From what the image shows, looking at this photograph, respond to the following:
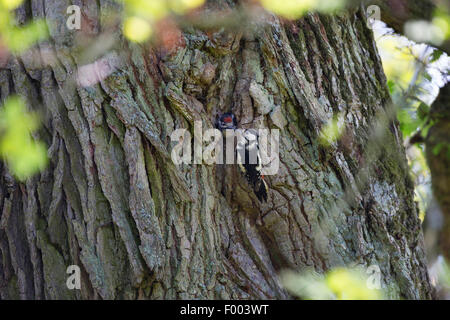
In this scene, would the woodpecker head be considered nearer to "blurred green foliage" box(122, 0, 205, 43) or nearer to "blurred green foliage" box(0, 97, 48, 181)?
"blurred green foliage" box(122, 0, 205, 43)

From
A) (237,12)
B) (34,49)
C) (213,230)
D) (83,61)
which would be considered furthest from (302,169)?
(34,49)

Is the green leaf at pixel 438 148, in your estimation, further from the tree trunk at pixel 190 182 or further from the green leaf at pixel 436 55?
the tree trunk at pixel 190 182

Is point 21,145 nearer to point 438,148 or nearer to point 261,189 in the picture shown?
point 261,189

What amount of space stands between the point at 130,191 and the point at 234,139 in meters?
0.52

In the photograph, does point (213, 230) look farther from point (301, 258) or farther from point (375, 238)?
point (375, 238)

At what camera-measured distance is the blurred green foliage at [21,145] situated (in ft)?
6.68

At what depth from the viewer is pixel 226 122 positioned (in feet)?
7.23

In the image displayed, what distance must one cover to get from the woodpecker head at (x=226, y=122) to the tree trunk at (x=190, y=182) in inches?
1.4

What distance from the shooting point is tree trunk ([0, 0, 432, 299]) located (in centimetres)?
200

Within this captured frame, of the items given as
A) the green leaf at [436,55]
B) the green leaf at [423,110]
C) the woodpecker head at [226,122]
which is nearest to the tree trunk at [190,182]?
the woodpecker head at [226,122]

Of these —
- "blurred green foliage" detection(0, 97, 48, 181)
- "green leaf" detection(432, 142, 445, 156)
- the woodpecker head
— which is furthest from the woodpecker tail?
"green leaf" detection(432, 142, 445, 156)

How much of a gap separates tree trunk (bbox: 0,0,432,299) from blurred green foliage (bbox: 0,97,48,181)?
1.6 inches

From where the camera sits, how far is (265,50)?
2215mm

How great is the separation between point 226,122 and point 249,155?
0.61 feet
